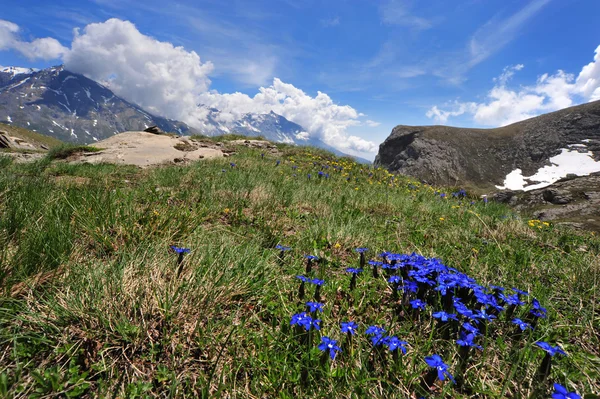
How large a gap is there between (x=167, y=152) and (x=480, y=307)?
12.5 m

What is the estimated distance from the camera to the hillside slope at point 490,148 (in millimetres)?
42219

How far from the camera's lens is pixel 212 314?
2.31 metres

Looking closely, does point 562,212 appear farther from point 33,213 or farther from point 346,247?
point 33,213

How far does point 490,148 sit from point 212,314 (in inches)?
2175

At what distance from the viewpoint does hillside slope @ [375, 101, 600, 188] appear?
139 ft

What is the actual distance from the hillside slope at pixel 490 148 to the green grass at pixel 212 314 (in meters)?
40.8

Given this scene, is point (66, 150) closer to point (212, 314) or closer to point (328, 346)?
point (212, 314)

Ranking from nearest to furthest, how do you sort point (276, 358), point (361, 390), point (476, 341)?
point (361, 390) → point (276, 358) → point (476, 341)

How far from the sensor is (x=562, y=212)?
9086 mm

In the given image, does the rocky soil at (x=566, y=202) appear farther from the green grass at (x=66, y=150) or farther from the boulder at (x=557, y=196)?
the green grass at (x=66, y=150)

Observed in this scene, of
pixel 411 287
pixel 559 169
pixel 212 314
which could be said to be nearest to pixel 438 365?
pixel 411 287

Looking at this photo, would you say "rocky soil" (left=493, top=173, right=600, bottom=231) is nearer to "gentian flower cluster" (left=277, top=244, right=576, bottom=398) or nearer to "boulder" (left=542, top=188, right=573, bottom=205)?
"boulder" (left=542, top=188, right=573, bottom=205)

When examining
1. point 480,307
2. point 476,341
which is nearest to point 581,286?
point 480,307

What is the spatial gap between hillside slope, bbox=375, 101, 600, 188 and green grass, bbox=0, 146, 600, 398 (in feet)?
134
